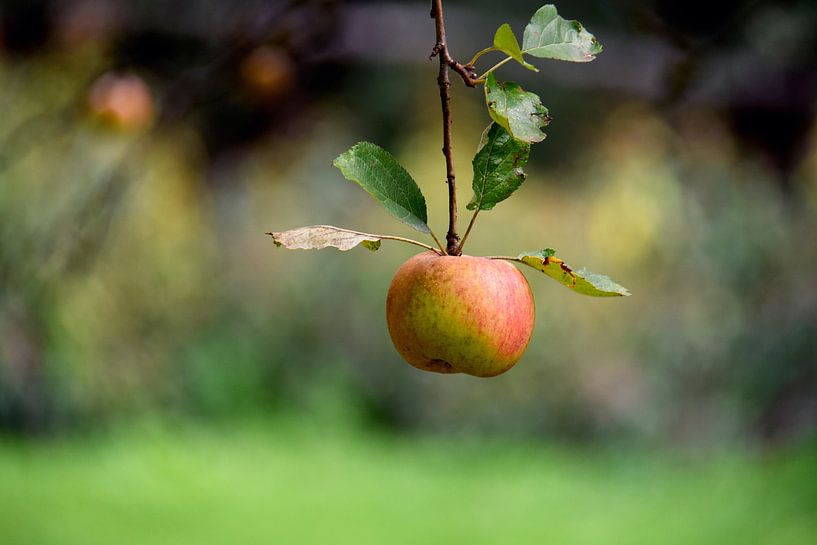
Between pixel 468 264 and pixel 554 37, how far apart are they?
0.16m

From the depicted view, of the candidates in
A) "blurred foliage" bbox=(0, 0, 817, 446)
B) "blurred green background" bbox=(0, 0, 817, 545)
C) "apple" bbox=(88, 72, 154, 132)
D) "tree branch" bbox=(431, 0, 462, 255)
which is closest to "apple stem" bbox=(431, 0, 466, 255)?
"tree branch" bbox=(431, 0, 462, 255)

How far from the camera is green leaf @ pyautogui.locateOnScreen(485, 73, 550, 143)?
55 cm

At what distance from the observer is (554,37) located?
61 cm

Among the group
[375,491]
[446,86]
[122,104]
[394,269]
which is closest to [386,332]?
[394,269]

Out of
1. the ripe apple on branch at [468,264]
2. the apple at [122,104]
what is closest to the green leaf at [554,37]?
the ripe apple on branch at [468,264]

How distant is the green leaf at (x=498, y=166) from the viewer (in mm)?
631

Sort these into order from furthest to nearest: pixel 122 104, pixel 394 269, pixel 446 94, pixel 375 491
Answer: pixel 394 269
pixel 375 491
pixel 122 104
pixel 446 94

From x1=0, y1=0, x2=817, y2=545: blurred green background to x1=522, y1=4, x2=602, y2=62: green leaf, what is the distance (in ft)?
7.93

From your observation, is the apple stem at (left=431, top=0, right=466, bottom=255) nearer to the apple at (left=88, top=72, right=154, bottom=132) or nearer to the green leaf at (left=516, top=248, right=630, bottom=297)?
the green leaf at (left=516, top=248, right=630, bottom=297)

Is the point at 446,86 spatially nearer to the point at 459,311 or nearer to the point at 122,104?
the point at 459,311

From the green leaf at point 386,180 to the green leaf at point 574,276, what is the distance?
0.07m

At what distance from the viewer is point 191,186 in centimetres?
443

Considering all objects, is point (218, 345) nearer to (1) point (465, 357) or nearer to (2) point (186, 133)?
(2) point (186, 133)

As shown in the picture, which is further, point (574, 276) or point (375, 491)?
point (375, 491)
